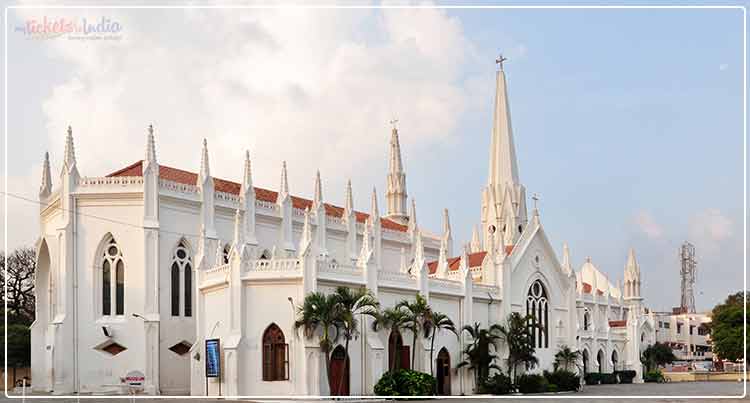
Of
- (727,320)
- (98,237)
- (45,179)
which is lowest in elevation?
(727,320)

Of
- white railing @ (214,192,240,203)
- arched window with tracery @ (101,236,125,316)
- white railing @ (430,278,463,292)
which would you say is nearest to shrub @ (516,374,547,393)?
white railing @ (430,278,463,292)

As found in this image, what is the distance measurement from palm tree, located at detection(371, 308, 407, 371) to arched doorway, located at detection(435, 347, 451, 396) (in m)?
4.20

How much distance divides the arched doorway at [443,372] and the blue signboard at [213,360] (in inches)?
470

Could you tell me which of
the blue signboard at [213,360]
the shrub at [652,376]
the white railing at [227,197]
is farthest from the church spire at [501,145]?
the blue signboard at [213,360]

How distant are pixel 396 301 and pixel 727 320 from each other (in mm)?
44892

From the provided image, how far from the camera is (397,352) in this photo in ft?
143

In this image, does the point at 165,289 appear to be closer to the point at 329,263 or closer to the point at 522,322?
the point at 329,263

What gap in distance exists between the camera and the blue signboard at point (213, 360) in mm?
39250

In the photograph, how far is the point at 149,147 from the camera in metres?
46.6

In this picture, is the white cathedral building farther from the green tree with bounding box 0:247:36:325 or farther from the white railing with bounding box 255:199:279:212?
the green tree with bounding box 0:247:36:325

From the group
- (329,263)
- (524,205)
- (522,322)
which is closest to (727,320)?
(524,205)

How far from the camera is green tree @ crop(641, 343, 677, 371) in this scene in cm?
7638

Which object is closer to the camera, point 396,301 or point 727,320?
point 396,301

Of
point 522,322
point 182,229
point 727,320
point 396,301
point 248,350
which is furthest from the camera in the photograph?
point 727,320
